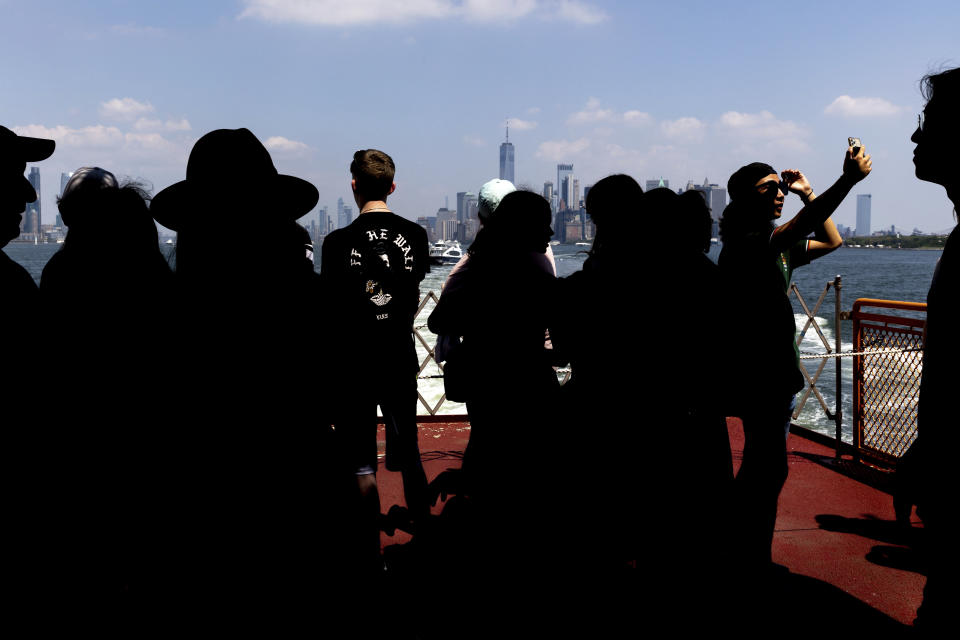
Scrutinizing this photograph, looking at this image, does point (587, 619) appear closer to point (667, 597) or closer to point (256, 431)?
point (667, 597)

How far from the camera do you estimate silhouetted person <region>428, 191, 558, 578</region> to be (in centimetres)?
234

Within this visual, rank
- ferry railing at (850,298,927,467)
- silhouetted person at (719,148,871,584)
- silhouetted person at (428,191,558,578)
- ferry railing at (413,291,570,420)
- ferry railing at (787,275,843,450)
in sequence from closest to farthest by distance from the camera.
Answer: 1. silhouetted person at (428,191,558,578)
2. silhouetted person at (719,148,871,584)
3. ferry railing at (850,298,927,467)
4. ferry railing at (787,275,843,450)
5. ferry railing at (413,291,570,420)

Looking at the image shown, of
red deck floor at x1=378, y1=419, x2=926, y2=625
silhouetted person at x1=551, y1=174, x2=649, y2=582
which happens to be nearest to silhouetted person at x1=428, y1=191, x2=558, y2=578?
silhouetted person at x1=551, y1=174, x2=649, y2=582

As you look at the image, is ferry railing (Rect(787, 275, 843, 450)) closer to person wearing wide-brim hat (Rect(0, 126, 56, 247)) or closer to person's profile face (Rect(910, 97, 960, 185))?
person's profile face (Rect(910, 97, 960, 185))

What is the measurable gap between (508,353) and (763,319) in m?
1.06

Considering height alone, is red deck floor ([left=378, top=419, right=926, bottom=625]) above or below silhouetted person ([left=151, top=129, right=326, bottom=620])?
below

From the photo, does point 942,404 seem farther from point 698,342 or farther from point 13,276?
point 13,276

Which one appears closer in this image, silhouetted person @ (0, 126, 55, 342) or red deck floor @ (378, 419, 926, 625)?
silhouetted person @ (0, 126, 55, 342)

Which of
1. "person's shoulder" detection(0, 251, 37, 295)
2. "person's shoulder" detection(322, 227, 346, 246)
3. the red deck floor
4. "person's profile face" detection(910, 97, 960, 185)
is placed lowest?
the red deck floor

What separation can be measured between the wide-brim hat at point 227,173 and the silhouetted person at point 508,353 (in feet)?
3.29

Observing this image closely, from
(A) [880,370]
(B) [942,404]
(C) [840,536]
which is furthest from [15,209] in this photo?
(A) [880,370]

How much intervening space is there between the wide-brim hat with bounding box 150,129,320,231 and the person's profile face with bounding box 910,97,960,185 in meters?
1.67

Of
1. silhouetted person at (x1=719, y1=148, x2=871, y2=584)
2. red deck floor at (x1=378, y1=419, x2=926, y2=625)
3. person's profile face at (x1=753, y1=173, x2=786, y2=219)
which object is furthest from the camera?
red deck floor at (x1=378, y1=419, x2=926, y2=625)

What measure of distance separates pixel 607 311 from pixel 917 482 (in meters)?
0.95
